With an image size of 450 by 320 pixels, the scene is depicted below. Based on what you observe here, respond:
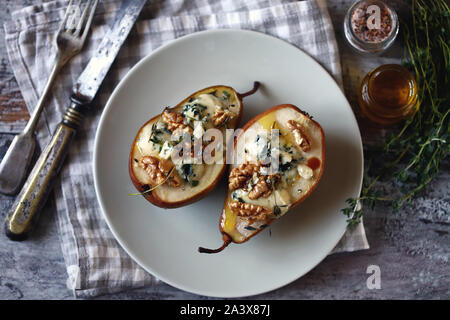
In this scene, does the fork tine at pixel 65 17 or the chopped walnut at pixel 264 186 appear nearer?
the chopped walnut at pixel 264 186

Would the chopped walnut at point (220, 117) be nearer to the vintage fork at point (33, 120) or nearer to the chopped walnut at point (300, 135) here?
the chopped walnut at point (300, 135)

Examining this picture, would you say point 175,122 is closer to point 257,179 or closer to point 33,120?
point 257,179

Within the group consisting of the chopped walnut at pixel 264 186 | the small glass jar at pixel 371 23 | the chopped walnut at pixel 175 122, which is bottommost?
the chopped walnut at pixel 264 186

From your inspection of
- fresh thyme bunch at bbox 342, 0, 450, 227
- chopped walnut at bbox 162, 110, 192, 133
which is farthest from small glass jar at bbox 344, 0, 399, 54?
chopped walnut at bbox 162, 110, 192, 133

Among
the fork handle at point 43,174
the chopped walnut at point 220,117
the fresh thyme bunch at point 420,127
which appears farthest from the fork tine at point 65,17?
the fresh thyme bunch at point 420,127

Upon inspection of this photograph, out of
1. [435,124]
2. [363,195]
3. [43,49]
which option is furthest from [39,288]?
[435,124]

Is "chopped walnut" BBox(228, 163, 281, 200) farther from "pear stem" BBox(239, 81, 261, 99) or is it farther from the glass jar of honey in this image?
the glass jar of honey

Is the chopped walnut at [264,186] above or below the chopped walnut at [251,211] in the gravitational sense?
above
